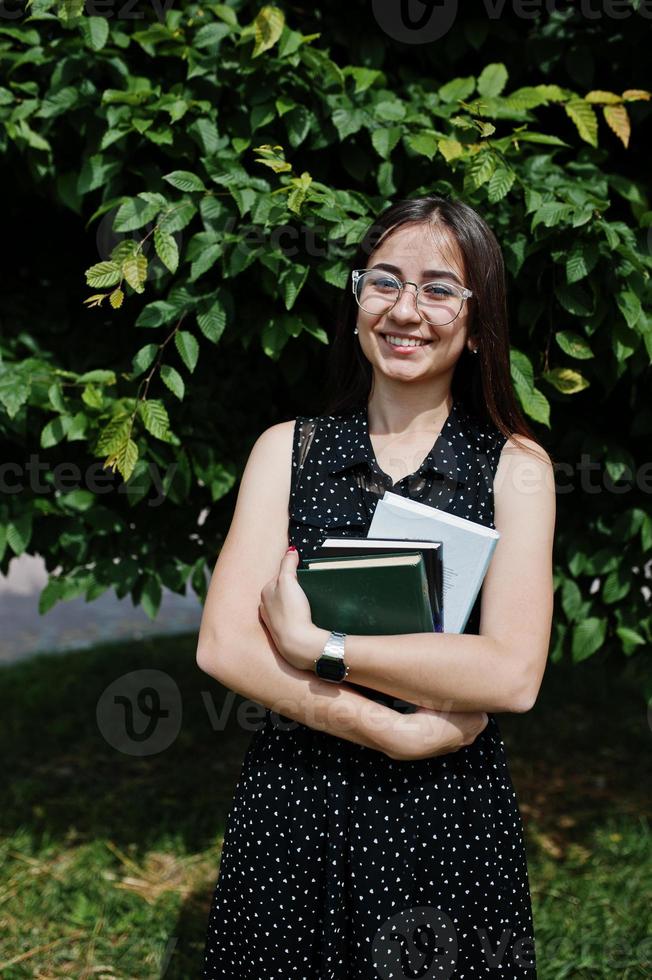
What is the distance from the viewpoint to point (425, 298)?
1941mm

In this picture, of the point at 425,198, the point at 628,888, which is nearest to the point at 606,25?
the point at 425,198

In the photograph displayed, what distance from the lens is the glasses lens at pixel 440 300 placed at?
1.93m

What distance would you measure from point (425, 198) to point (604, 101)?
29.3 inches

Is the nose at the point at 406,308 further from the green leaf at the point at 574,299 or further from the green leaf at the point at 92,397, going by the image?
the green leaf at the point at 92,397

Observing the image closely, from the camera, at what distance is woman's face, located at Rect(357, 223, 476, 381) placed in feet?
6.34

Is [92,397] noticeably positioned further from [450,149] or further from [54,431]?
[450,149]

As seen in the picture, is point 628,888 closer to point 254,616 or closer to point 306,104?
point 254,616

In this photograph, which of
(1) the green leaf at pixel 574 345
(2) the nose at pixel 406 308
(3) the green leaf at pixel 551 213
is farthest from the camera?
(1) the green leaf at pixel 574 345

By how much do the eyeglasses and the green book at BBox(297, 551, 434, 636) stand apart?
0.52 meters

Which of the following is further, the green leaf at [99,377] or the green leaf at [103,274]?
the green leaf at [99,377]

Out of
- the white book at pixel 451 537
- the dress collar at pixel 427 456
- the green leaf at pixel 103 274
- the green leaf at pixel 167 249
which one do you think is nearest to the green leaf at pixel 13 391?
the green leaf at pixel 103 274

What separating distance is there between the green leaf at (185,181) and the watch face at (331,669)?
1225 millimetres

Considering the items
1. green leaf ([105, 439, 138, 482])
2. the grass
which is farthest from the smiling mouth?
the grass

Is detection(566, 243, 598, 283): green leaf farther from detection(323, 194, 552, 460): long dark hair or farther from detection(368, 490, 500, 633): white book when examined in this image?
detection(368, 490, 500, 633): white book
